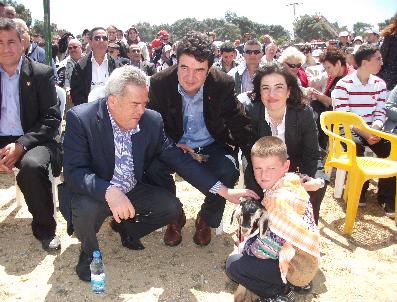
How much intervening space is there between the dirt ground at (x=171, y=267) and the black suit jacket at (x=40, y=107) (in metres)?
0.82

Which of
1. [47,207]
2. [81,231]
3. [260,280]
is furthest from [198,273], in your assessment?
[47,207]

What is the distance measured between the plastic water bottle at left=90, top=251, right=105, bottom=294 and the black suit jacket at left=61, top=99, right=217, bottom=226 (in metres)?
0.42

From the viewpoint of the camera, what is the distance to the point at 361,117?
5.00 metres

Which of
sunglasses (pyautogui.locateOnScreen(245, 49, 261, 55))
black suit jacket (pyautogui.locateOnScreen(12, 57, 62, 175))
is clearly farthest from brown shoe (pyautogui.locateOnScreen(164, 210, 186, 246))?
sunglasses (pyautogui.locateOnScreen(245, 49, 261, 55))

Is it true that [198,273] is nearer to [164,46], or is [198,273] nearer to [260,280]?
[260,280]

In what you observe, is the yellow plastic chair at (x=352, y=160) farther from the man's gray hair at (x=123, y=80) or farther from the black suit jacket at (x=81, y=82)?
the black suit jacket at (x=81, y=82)

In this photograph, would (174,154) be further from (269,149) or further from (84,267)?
(84,267)

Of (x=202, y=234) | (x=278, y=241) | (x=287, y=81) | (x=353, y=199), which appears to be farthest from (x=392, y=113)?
(x=278, y=241)

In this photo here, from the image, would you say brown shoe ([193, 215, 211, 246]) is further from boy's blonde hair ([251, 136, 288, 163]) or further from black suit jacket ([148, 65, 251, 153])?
boy's blonde hair ([251, 136, 288, 163])

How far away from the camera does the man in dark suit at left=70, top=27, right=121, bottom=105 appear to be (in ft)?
20.9

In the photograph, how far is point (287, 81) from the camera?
11.3 feet

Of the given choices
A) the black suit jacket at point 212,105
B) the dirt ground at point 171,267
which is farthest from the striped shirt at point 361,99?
the black suit jacket at point 212,105

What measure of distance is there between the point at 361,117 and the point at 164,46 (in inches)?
358

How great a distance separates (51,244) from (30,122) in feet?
4.00
